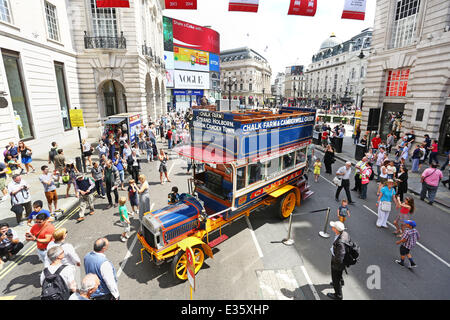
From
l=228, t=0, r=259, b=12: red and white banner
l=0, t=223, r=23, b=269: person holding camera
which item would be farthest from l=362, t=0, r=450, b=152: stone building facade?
l=0, t=223, r=23, b=269: person holding camera

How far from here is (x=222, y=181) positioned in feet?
22.9

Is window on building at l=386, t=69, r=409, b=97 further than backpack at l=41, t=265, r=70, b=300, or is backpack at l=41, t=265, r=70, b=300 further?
window on building at l=386, t=69, r=409, b=97

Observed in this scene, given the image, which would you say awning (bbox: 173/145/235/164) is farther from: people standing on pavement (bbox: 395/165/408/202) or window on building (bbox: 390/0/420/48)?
window on building (bbox: 390/0/420/48)

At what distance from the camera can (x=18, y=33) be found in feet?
46.7

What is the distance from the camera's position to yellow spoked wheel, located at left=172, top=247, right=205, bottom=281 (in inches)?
218

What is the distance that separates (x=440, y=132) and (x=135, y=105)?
24.6m

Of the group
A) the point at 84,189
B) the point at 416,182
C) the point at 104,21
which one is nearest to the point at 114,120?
the point at 84,189

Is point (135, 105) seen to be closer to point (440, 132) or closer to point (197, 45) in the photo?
point (440, 132)

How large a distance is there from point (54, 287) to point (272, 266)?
4.79 meters

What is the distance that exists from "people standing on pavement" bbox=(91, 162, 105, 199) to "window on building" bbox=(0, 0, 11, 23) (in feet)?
37.6

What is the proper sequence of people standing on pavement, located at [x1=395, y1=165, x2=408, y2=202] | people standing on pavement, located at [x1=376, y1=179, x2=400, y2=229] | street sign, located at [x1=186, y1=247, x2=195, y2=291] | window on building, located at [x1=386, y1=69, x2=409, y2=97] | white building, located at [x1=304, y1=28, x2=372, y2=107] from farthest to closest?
white building, located at [x1=304, y1=28, x2=372, y2=107] → window on building, located at [x1=386, y1=69, x2=409, y2=97] → people standing on pavement, located at [x1=395, y1=165, x2=408, y2=202] → people standing on pavement, located at [x1=376, y1=179, x2=400, y2=229] → street sign, located at [x1=186, y1=247, x2=195, y2=291]

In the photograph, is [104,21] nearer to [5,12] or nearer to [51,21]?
[51,21]
